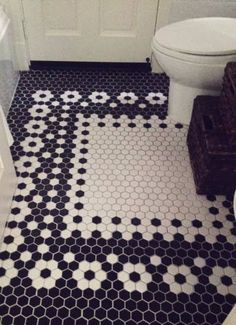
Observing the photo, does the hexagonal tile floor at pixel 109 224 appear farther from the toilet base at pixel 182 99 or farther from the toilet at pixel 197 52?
the toilet at pixel 197 52

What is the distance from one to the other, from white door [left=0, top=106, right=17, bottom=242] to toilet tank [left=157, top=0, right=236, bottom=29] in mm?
1104

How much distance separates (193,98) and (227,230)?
0.64 m

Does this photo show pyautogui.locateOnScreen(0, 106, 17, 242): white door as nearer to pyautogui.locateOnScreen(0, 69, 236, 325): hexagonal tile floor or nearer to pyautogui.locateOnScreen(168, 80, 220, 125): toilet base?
pyautogui.locateOnScreen(0, 69, 236, 325): hexagonal tile floor

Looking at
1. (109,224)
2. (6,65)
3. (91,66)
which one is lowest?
(109,224)

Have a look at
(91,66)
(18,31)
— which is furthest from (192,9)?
(18,31)

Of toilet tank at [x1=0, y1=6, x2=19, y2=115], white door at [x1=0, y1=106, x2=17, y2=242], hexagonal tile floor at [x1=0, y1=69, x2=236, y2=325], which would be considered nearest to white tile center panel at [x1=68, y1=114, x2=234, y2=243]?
hexagonal tile floor at [x1=0, y1=69, x2=236, y2=325]

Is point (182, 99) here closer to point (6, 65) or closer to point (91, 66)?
point (91, 66)

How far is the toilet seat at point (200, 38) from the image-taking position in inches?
54.2

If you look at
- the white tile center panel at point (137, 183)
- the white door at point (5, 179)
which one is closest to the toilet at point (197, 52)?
the white tile center panel at point (137, 183)

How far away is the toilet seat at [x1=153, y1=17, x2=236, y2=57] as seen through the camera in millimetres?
1378

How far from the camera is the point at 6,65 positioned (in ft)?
5.80

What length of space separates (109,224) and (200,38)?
2.72ft

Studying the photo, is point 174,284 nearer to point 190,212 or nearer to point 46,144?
point 190,212

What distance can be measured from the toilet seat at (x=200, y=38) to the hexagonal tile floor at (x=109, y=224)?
435 mm
